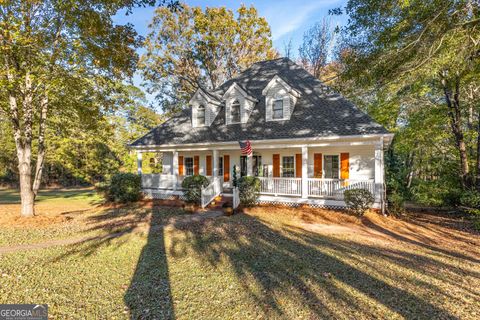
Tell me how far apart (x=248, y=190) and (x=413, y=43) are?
8.41m

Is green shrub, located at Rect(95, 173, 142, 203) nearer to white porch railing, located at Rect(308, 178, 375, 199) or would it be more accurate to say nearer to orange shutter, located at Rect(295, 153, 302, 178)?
orange shutter, located at Rect(295, 153, 302, 178)

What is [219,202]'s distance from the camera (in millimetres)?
12734

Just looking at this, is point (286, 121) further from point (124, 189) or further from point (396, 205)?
point (124, 189)

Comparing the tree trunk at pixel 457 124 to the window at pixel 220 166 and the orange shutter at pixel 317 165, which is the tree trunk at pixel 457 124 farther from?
the window at pixel 220 166

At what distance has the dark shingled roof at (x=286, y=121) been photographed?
11.5 metres

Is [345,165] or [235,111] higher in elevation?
[235,111]

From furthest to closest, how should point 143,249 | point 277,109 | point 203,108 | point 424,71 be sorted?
point 203,108, point 277,109, point 424,71, point 143,249

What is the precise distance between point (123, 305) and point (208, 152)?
12459 mm

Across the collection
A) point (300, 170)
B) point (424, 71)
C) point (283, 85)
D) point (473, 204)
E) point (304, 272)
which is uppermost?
point (283, 85)

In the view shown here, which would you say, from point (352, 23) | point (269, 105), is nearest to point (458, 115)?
point (352, 23)

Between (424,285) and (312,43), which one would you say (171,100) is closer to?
(312,43)

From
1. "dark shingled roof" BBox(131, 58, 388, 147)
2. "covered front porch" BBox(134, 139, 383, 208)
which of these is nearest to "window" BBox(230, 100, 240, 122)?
"dark shingled roof" BBox(131, 58, 388, 147)

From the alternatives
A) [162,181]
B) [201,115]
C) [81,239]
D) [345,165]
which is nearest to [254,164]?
[201,115]

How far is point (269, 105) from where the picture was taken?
13625 mm
